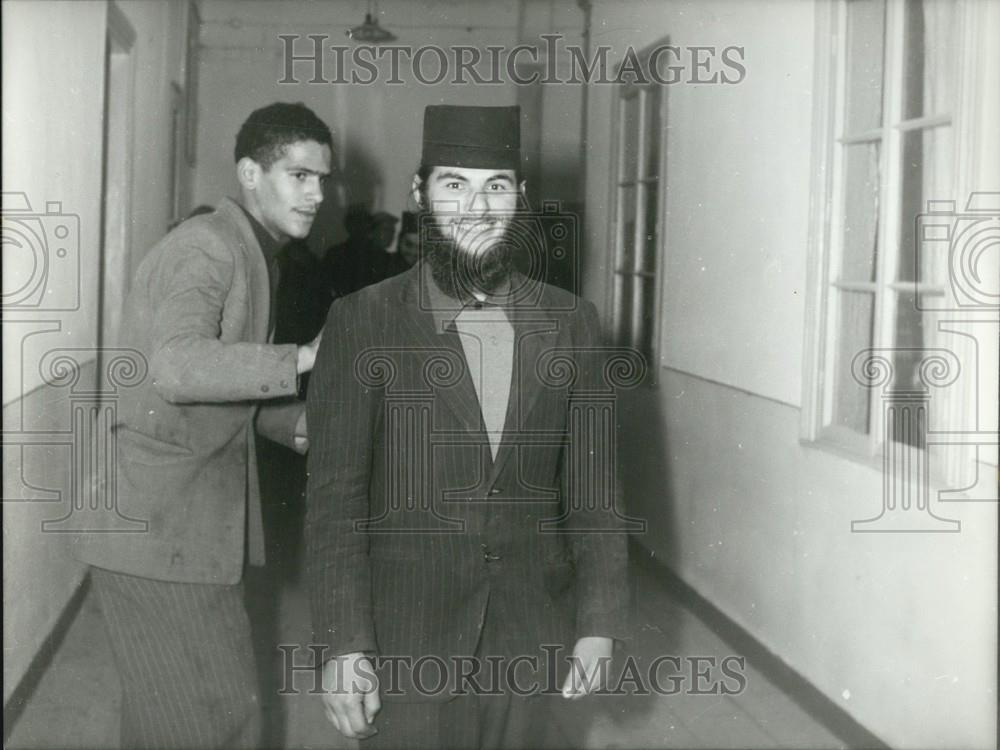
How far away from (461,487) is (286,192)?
Result: 791 millimetres

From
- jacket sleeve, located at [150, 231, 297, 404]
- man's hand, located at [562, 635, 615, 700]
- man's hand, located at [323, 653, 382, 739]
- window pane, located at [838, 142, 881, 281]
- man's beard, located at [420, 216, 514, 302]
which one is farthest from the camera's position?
window pane, located at [838, 142, 881, 281]

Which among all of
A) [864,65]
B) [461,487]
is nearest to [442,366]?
[461,487]

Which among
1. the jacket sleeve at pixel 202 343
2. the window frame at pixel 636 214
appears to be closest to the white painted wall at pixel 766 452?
the window frame at pixel 636 214

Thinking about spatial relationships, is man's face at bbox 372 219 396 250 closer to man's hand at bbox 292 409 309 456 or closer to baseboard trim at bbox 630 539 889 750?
man's hand at bbox 292 409 309 456

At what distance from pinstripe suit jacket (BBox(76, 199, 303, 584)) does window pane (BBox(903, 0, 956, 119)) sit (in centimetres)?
148

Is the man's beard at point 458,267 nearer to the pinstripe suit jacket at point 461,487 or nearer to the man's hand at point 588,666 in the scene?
the pinstripe suit jacket at point 461,487

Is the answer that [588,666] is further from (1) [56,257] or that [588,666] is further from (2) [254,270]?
(1) [56,257]

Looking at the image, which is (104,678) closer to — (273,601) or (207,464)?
(273,601)

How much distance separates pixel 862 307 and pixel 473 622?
1317mm

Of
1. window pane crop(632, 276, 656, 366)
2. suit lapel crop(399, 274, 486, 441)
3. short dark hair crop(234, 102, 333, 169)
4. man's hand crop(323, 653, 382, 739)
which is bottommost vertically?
man's hand crop(323, 653, 382, 739)

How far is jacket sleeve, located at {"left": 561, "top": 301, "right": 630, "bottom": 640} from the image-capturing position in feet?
5.27

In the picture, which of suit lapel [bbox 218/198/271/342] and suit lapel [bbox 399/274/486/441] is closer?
suit lapel [bbox 399/274/486/441]

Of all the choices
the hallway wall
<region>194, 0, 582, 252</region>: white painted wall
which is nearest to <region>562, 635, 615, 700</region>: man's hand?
<region>194, 0, 582, 252</region>: white painted wall

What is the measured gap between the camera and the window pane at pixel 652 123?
222cm
